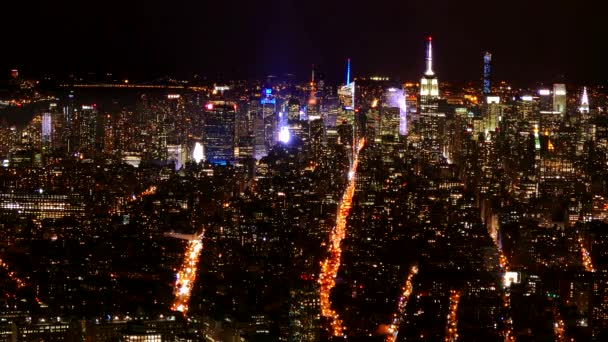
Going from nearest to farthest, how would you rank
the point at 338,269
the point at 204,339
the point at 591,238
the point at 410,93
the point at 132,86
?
the point at 204,339
the point at 338,269
the point at 591,238
the point at 132,86
the point at 410,93

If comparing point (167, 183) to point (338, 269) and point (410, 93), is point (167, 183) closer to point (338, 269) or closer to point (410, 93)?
point (338, 269)

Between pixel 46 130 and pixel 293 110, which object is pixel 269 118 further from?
pixel 46 130

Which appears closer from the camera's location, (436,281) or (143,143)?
(436,281)

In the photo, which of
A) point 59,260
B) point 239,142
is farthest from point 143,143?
point 59,260

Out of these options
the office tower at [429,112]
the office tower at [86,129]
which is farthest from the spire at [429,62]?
the office tower at [86,129]

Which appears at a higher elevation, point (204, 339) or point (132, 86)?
point (132, 86)
